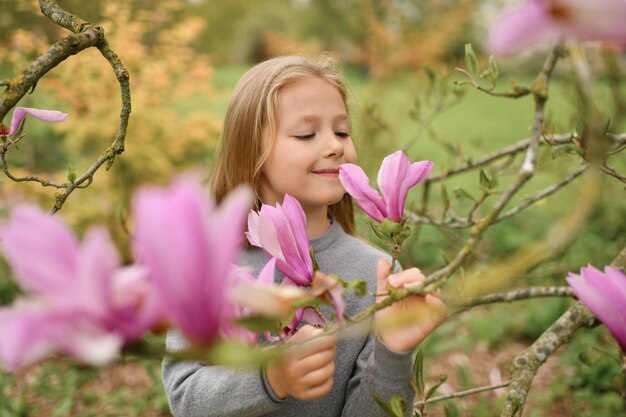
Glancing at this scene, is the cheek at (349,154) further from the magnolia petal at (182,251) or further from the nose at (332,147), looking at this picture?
the magnolia petal at (182,251)

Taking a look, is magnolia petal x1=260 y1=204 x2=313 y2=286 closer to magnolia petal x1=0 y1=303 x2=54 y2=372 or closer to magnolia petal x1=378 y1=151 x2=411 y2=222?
magnolia petal x1=378 y1=151 x2=411 y2=222

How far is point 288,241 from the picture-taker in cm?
62

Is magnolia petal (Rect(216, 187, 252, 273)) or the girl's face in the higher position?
magnolia petal (Rect(216, 187, 252, 273))

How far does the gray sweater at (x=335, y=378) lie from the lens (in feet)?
2.78

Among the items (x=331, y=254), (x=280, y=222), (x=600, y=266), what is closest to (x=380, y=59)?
(x=600, y=266)

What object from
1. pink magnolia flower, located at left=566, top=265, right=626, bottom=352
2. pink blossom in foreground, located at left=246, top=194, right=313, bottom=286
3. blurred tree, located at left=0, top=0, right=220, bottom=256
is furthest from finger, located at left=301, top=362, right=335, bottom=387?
blurred tree, located at left=0, top=0, right=220, bottom=256

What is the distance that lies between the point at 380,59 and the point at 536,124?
394 inches

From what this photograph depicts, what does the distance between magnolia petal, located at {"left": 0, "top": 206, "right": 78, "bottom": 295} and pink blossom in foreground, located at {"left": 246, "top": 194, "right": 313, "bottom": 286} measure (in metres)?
0.29

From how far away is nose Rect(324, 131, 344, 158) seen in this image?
1.12 meters

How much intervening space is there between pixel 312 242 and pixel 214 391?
44cm

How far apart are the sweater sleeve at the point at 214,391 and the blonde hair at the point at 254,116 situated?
0.40 meters

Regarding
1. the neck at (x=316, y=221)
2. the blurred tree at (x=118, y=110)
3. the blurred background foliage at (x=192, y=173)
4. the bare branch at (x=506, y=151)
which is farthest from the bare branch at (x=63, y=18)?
the blurred tree at (x=118, y=110)

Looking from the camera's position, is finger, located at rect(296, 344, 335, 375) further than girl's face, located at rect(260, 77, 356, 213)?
No

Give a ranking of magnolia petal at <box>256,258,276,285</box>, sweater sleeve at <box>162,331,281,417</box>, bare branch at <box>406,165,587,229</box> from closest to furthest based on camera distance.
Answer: magnolia petal at <box>256,258,276,285</box>, sweater sleeve at <box>162,331,281,417</box>, bare branch at <box>406,165,587,229</box>
